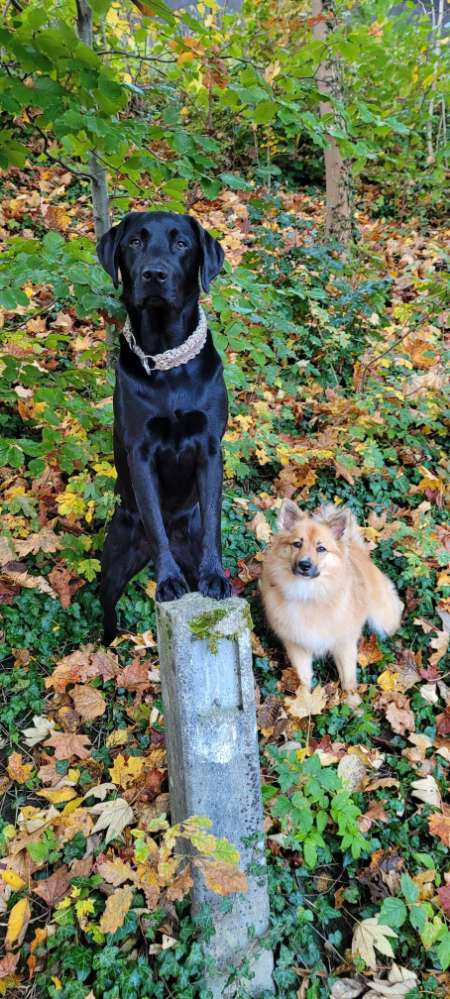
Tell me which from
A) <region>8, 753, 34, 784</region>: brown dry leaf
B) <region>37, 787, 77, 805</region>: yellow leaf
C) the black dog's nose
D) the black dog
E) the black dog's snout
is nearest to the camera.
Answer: the black dog's nose

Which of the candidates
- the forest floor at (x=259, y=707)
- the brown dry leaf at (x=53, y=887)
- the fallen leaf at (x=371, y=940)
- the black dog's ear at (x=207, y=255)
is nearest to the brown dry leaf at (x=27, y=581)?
the forest floor at (x=259, y=707)

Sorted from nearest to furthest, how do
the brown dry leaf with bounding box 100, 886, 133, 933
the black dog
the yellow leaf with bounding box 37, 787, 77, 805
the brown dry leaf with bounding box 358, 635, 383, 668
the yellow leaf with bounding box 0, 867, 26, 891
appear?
1. the black dog
2. the brown dry leaf with bounding box 100, 886, 133, 933
3. the yellow leaf with bounding box 0, 867, 26, 891
4. the yellow leaf with bounding box 37, 787, 77, 805
5. the brown dry leaf with bounding box 358, 635, 383, 668

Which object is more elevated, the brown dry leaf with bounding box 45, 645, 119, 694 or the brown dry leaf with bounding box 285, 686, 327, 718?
the brown dry leaf with bounding box 45, 645, 119, 694

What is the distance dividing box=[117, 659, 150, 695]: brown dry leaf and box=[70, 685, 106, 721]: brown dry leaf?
14 cm

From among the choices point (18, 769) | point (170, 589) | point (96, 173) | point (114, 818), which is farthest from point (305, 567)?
point (96, 173)

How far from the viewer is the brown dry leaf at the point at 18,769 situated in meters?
2.92

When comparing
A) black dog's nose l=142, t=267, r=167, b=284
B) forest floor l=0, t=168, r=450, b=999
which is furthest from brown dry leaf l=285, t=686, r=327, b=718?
black dog's nose l=142, t=267, r=167, b=284

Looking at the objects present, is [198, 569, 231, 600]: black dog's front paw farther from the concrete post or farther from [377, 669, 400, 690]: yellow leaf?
[377, 669, 400, 690]: yellow leaf

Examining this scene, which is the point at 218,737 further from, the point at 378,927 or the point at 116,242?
the point at 116,242

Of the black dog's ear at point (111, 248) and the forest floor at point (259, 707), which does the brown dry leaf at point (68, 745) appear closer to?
the forest floor at point (259, 707)

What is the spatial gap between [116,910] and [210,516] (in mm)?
1424

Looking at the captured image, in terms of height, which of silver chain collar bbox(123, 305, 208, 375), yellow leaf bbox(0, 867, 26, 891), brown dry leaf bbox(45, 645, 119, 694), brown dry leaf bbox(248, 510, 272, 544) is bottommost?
yellow leaf bbox(0, 867, 26, 891)

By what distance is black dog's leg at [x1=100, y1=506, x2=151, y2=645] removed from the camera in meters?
2.81

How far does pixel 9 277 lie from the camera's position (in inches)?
110
